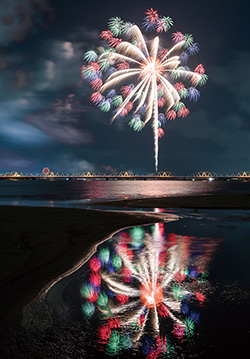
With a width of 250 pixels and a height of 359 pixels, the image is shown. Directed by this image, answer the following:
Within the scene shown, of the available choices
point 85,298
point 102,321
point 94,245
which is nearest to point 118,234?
point 94,245

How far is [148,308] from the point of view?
588 cm

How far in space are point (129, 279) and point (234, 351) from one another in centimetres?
382

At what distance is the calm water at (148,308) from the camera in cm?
443

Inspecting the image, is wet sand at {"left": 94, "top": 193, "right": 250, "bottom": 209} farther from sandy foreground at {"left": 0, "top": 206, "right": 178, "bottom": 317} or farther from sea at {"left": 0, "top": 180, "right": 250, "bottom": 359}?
sea at {"left": 0, "top": 180, "right": 250, "bottom": 359}

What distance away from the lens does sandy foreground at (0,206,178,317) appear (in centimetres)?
690

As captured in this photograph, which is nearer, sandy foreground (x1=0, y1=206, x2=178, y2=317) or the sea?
the sea

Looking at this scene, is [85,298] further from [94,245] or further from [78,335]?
[94,245]

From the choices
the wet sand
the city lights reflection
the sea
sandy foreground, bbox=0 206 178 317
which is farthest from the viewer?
the wet sand

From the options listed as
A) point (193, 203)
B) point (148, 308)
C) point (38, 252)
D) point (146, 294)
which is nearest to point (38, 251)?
point (38, 252)

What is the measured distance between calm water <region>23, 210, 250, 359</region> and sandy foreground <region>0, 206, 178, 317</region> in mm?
487

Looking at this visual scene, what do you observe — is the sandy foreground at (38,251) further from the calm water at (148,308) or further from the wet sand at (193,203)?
the wet sand at (193,203)

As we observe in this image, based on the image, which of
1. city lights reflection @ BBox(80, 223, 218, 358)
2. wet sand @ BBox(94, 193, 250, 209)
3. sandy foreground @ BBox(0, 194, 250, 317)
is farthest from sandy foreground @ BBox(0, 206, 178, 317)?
wet sand @ BBox(94, 193, 250, 209)

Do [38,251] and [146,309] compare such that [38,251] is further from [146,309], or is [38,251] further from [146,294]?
[146,309]

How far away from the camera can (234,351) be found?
432 cm
